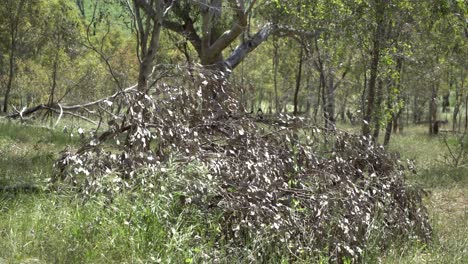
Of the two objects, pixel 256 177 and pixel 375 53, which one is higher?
pixel 375 53

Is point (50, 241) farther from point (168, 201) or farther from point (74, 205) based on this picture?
point (168, 201)

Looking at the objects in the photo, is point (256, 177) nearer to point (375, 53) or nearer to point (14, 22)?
point (375, 53)

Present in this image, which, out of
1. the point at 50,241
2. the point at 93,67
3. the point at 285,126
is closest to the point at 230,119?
the point at 285,126

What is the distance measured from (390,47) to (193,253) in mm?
7674

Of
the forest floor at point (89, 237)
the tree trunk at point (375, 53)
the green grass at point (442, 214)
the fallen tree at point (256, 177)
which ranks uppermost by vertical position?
the tree trunk at point (375, 53)

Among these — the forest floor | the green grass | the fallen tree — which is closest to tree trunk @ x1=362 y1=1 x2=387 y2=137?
the green grass

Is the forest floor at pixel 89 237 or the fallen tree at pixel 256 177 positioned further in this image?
the fallen tree at pixel 256 177

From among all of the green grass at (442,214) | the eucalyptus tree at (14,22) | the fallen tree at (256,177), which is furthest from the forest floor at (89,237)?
the eucalyptus tree at (14,22)

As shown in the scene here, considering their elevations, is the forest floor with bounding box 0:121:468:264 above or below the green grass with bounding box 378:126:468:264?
above

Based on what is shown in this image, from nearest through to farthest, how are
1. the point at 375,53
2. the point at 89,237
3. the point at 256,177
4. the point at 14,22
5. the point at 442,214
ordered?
the point at 89,237 < the point at 256,177 < the point at 442,214 < the point at 375,53 < the point at 14,22

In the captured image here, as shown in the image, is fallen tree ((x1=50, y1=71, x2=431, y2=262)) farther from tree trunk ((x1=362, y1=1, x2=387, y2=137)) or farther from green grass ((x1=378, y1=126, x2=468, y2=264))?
tree trunk ((x1=362, y1=1, x2=387, y2=137))

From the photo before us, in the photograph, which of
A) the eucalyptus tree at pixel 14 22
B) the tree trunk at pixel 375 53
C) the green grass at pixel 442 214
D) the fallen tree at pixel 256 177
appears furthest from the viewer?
the eucalyptus tree at pixel 14 22

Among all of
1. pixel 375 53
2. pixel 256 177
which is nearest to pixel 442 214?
pixel 375 53

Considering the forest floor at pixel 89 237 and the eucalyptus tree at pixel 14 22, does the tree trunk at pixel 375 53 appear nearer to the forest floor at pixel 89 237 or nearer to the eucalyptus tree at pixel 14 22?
the forest floor at pixel 89 237
